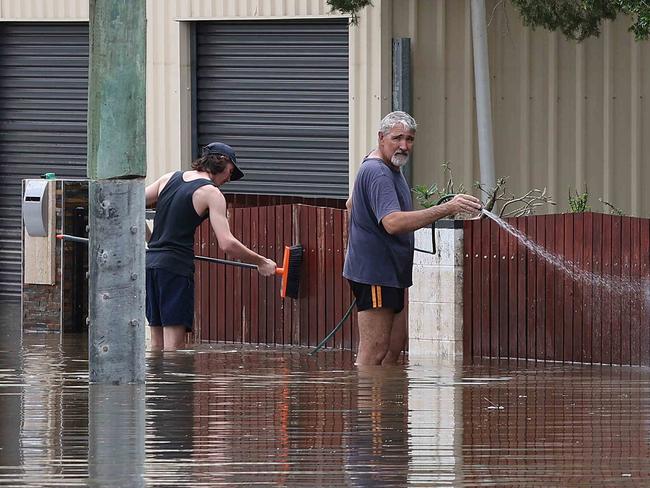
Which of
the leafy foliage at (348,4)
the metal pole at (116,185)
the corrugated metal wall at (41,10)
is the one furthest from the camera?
the corrugated metal wall at (41,10)

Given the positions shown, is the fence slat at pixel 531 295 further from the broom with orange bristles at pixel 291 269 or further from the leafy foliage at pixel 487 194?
the broom with orange bristles at pixel 291 269

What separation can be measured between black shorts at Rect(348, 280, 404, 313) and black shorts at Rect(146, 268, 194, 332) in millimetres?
1258

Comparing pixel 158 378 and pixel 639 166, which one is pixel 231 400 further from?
pixel 639 166

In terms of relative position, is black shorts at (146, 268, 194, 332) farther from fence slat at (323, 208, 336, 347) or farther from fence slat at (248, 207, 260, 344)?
fence slat at (248, 207, 260, 344)

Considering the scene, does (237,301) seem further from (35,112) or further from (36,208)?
(35,112)

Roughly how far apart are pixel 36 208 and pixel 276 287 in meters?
2.23

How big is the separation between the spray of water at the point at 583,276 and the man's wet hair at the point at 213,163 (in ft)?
5.67

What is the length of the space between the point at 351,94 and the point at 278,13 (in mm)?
1179

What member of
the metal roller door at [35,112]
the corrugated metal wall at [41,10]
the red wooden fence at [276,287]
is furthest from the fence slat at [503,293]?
the metal roller door at [35,112]

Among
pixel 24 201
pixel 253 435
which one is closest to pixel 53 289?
pixel 24 201

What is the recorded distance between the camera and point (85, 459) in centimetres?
725

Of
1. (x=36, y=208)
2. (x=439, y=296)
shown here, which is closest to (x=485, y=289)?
(x=439, y=296)

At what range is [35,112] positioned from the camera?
2042 centimetres

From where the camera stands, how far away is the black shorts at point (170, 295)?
A: 11500mm
